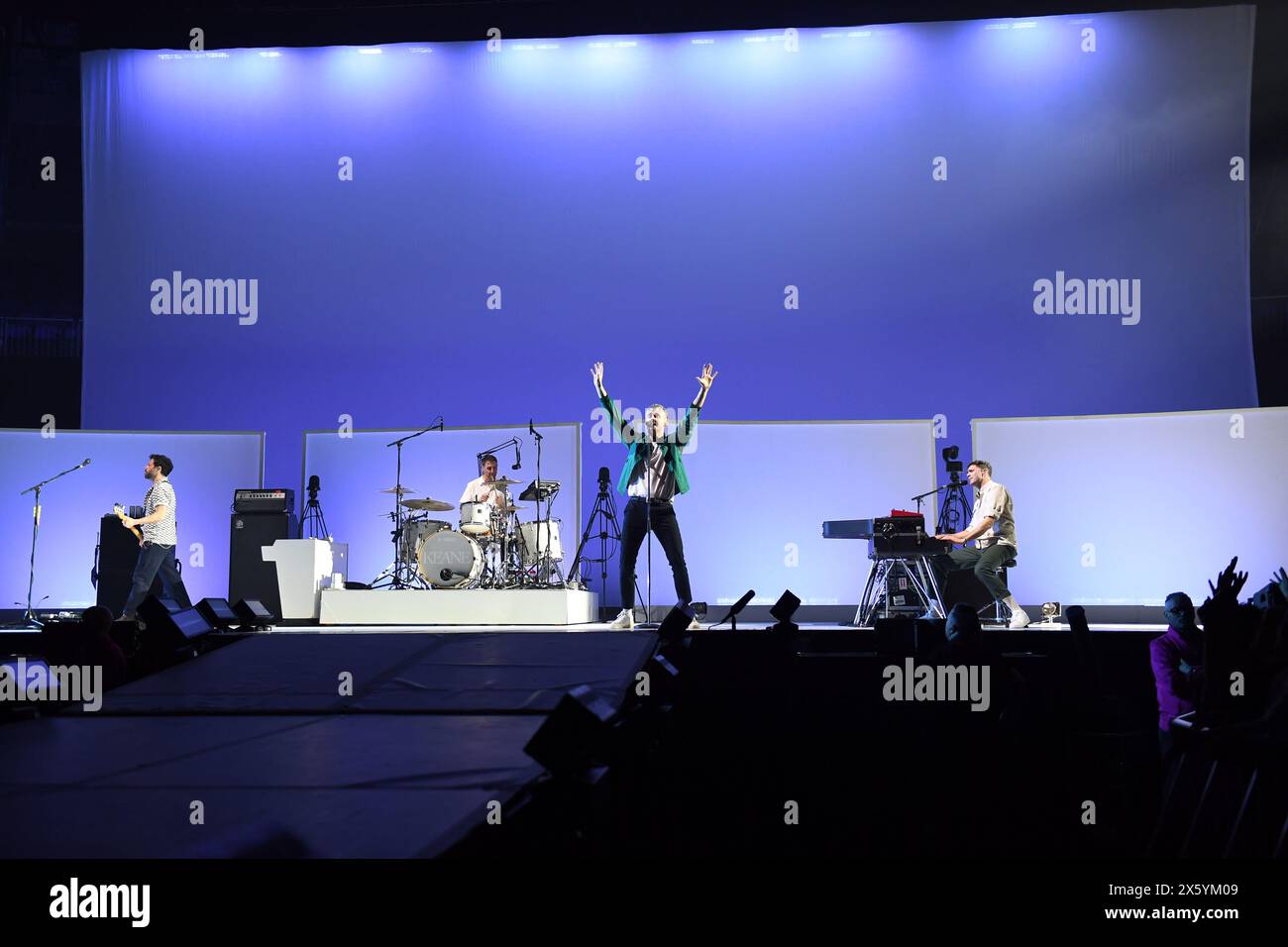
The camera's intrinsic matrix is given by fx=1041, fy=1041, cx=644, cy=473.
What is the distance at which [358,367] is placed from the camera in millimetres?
10352

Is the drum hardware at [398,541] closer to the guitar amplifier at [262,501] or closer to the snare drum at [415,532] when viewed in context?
the snare drum at [415,532]

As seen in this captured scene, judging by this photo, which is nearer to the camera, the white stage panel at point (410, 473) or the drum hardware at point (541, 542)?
the drum hardware at point (541, 542)

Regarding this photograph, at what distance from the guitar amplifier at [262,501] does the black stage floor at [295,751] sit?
5.19 meters

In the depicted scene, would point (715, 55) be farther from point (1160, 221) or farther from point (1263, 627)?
point (1263, 627)

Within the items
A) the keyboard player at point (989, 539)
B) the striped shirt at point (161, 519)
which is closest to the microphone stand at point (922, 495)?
the keyboard player at point (989, 539)

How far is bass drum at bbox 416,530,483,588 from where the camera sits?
26.1 ft

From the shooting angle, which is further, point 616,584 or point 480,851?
point 616,584

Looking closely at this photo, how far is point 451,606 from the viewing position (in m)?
7.57

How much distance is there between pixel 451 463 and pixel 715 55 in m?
4.86

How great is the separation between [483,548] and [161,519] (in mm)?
2576

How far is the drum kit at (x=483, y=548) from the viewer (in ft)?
26.2

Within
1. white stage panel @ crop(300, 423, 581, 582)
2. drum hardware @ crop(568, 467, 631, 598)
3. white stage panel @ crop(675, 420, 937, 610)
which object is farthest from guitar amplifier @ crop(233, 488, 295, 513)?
white stage panel @ crop(675, 420, 937, 610)
